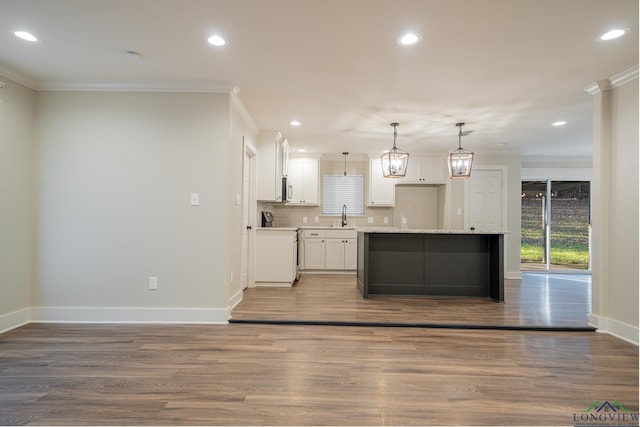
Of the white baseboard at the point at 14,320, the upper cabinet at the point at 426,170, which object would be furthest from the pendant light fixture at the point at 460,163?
the white baseboard at the point at 14,320

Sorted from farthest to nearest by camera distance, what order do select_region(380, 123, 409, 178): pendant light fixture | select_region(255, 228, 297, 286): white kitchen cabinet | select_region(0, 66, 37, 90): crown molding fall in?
1. select_region(255, 228, 297, 286): white kitchen cabinet
2. select_region(380, 123, 409, 178): pendant light fixture
3. select_region(0, 66, 37, 90): crown molding

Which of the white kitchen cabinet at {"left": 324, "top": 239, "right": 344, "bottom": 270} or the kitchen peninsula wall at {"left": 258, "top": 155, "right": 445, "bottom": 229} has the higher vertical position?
the kitchen peninsula wall at {"left": 258, "top": 155, "right": 445, "bottom": 229}

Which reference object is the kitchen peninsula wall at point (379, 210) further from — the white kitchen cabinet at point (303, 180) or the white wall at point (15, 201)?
the white wall at point (15, 201)

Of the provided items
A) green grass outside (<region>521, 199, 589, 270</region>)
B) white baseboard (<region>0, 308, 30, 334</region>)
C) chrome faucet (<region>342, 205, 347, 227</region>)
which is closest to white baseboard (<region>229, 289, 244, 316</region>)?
white baseboard (<region>0, 308, 30, 334</region>)

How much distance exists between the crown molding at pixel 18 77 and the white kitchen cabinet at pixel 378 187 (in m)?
5.28

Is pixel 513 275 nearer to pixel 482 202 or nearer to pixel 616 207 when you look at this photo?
pixel 482 202

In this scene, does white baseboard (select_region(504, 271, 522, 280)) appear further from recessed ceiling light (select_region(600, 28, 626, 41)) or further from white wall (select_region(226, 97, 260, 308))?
white wall (select_region(226, 97, 260, 308))

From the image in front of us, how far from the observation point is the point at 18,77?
323cm

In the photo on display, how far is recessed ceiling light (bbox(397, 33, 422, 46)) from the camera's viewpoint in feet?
8.20

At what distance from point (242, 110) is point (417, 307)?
3305mm

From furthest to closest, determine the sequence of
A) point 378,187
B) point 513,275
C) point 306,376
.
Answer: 1. point 378,187
2. point 513,275
3. point 306,376

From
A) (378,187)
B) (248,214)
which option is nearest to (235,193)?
(248,214)

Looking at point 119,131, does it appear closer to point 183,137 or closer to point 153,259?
point 183,137

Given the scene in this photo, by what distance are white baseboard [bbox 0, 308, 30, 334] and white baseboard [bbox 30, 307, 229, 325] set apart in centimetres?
6
